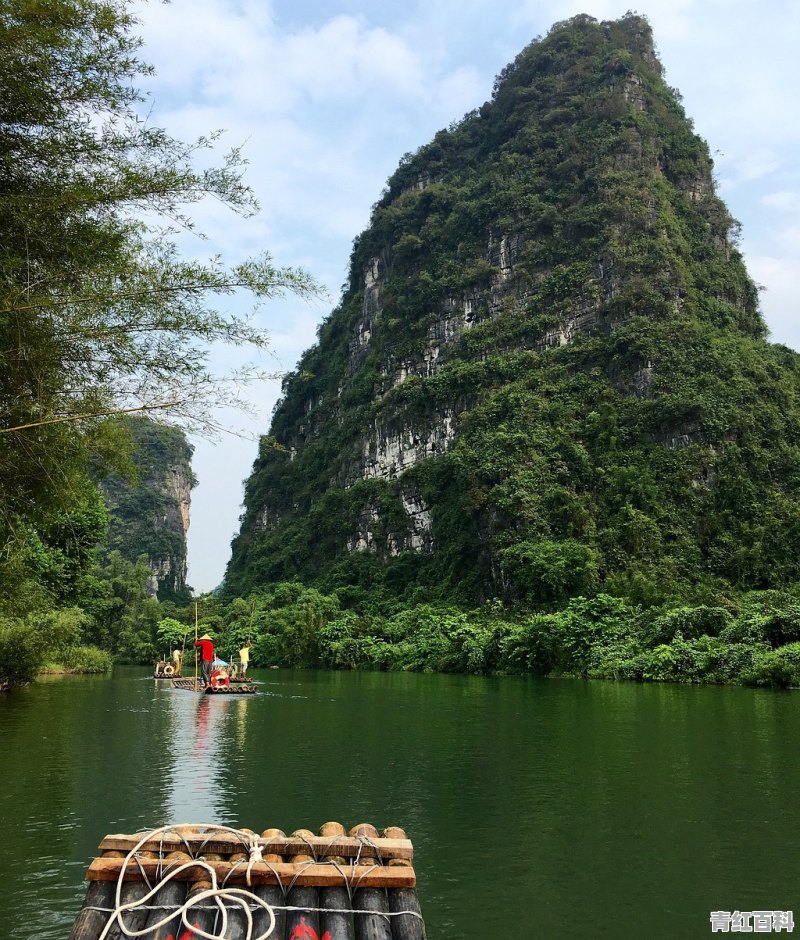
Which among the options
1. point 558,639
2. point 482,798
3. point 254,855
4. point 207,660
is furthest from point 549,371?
point 254,855

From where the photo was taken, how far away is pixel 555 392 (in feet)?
141

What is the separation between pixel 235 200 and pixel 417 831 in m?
5.21

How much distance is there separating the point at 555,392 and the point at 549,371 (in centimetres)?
171

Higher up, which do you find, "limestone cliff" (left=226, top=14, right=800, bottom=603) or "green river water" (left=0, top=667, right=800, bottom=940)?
"limestone cliff" (left=226, top=14, right=800, bottom=603)

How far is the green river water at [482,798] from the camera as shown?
15.3 ft

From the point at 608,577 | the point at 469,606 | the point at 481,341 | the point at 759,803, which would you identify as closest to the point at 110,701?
the point at 759,803

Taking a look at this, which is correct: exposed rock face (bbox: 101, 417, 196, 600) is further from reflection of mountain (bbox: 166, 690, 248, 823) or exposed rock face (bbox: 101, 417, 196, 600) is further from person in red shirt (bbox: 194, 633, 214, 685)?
reflection of mountain (bbox: 166, 690, 248, 823)

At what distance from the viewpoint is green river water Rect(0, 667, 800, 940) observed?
15.3ft

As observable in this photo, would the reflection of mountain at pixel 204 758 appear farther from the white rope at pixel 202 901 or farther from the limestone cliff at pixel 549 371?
the limestone cliff at pixel 549 371

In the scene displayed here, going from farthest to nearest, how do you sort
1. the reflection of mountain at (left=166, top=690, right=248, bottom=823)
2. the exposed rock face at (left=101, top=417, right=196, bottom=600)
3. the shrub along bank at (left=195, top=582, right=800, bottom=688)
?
the exposed rock face at (left=101, top=417, right=196, bottom=600)
the shrub along bank at (left=195, top=582, right=800, bottom=688)
the reflection of mountain at (left=166, top=690, right=248, bottom=823)

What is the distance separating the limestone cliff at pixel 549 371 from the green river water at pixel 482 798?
18.6m

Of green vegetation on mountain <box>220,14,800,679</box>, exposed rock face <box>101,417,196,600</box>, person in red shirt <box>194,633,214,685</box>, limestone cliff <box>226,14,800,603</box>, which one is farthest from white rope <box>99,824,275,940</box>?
exposed rock face <box>101,417,196,600</box>

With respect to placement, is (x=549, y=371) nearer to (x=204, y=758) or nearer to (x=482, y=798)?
(x=204, y=758)

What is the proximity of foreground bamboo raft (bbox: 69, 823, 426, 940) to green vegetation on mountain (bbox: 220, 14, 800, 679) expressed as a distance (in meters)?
18.5
